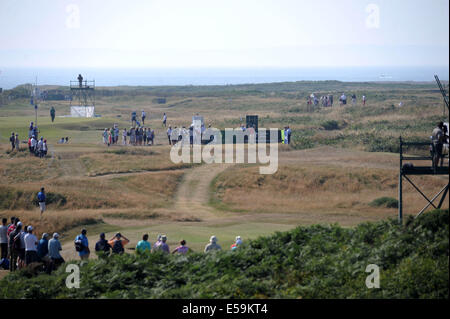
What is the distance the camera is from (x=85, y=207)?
3350 centimetres

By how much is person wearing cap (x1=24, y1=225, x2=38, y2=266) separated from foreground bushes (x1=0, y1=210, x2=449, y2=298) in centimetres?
68

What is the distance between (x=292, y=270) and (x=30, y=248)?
9.05m

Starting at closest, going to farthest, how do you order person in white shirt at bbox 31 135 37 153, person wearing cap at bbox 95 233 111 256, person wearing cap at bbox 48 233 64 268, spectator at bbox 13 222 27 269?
person wearing cap at bbox 48 233 64 268 < person wearing cap at bbox 95 233 111 256 < spectator at bbox 13 222 27 269 < person in white shirt at bbox 31 135 37 153

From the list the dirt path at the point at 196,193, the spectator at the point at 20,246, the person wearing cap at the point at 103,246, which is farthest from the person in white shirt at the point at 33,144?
the person wearing cap at the point at 103,246

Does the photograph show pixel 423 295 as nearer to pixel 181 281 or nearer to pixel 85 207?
pixel 181 281

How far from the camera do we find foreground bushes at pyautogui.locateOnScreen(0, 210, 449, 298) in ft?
51.8

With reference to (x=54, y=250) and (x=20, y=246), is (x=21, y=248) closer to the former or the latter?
(x=20, y=246)

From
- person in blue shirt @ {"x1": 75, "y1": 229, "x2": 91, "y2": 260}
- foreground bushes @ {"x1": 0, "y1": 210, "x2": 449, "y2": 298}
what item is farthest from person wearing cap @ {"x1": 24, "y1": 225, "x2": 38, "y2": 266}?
person in blue shirt @ {"x1": 75, "y1": 229, "x2": 91, "y2": 260}

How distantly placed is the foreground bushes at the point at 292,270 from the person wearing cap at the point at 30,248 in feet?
2.23

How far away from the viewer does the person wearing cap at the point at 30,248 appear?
67.1ft

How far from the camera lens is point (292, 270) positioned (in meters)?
17.6

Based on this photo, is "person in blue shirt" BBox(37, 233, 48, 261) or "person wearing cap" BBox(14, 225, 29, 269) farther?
"person wearing cap" BBox(14, 225, 29, 269)

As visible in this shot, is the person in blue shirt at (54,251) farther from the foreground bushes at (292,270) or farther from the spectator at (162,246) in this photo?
the spectator at (162,246)

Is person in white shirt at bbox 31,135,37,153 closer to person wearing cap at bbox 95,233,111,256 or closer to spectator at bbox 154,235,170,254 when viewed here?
person wearing cap at bbox 95,233,111,256
